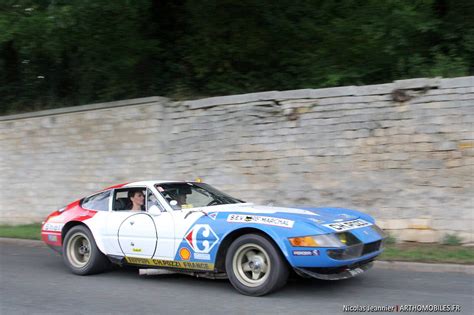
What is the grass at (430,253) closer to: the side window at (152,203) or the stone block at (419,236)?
the stone block at (419,236)

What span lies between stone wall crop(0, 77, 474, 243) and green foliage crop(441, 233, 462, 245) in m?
0.09

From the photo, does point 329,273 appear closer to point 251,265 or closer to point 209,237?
point 251,265

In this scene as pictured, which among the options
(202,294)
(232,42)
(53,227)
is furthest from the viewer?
(232,42)

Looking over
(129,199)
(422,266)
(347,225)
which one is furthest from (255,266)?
(422,266)

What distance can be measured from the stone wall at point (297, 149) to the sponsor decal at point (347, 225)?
130 inches

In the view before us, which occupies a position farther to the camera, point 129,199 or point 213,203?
point 129,199

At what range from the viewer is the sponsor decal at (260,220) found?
5.62 meters

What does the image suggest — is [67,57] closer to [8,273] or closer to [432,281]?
[8,273]

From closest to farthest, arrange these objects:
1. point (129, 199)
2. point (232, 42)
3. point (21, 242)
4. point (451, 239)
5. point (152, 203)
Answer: point (152, 203), point (129, 199), point (451, 239), point (21, 242), point (232, 42)

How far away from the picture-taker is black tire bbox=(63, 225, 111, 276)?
23.6 feet

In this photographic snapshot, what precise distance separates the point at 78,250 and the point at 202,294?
255 cm

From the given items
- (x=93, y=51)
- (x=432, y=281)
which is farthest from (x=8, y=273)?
(x=93, y=51)

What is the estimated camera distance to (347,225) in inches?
232

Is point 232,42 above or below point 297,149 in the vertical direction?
above
